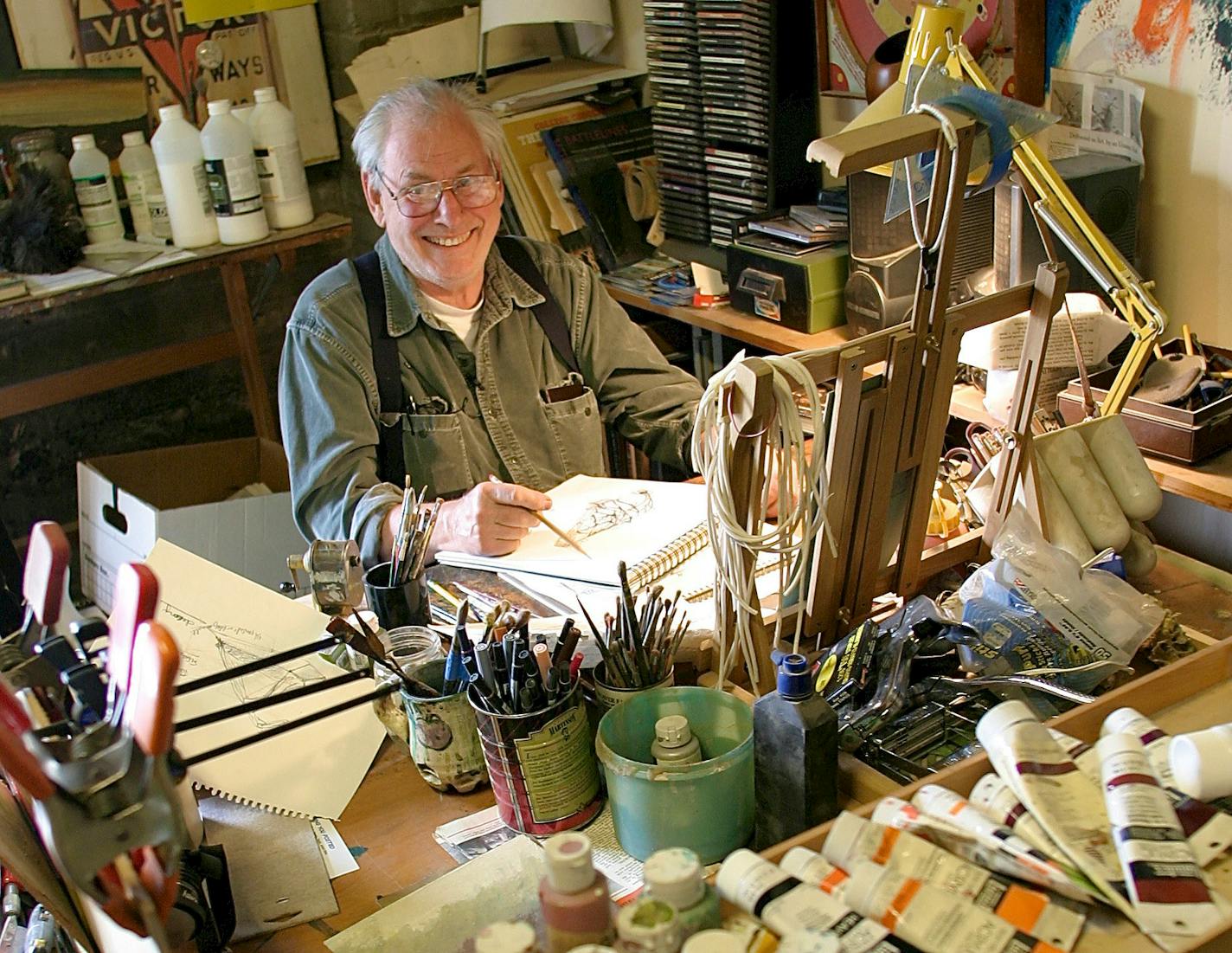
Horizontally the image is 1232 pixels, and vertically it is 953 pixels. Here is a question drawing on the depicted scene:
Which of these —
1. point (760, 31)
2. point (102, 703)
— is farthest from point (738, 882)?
point (760, 31)

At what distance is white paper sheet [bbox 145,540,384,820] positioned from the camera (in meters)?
1.24

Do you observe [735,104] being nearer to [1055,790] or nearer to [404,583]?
[404,583]

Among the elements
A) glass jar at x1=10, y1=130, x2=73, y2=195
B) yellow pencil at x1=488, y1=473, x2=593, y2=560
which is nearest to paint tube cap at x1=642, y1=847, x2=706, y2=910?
yellow pencil at x1=488, y1=473, x2=593, y2=560

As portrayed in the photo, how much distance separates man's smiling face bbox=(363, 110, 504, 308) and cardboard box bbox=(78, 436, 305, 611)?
77 centimetres

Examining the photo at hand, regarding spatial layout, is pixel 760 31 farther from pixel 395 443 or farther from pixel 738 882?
pixel 738 882

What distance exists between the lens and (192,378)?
3.51m

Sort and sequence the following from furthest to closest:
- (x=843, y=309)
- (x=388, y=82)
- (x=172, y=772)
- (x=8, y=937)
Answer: (x=388, y=82) < (x=843, y=309) < (x=8, y=937) < (x=172, y=772)

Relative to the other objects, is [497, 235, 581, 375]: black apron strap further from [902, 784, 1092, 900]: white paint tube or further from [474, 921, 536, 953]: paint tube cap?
[474, 921, 536, 953]: paint tube cap

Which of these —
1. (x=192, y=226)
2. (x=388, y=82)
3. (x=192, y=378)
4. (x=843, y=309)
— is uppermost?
(x=388, y=82)

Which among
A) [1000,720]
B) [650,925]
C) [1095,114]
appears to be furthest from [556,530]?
[1095,114]

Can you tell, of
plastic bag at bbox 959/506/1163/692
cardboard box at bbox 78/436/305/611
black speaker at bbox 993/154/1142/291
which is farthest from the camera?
cardboard box at bbox 78/436/305/611

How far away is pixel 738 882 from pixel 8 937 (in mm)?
652

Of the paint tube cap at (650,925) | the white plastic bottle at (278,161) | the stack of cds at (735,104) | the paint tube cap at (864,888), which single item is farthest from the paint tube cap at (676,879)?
the white plastic bottle at (278,161)

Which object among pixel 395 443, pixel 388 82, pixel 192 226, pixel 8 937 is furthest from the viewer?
pixel 388 82
